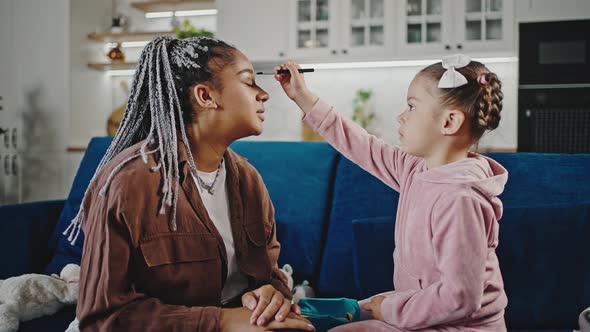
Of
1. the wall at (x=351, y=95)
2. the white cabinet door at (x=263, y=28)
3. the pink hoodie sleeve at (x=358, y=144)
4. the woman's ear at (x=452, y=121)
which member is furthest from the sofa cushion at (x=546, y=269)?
the white cabinet door at (x=263, y=28)

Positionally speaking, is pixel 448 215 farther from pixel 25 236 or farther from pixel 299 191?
pixel 25 236

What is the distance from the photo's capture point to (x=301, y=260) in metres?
1.92

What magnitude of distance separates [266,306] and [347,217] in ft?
2.79

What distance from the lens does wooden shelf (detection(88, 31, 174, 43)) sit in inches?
202

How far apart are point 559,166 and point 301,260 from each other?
86 cm

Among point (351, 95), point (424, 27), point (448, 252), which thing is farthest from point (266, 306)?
point (351, 95)

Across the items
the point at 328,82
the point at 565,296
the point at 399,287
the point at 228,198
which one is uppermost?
the point at 328,82

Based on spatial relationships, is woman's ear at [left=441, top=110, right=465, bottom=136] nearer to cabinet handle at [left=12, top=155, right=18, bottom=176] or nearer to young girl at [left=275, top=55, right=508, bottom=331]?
young girl at [left=275, top=55, right=508, bottom=331]

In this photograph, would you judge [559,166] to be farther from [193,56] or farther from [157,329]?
[157,329]

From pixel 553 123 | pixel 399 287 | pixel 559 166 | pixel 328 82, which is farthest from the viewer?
pixel 328 82

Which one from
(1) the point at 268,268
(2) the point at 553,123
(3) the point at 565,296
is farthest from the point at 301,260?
(2) the point at 553,123

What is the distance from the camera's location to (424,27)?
14.8 ft

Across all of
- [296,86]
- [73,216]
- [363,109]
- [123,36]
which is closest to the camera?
[296,86]

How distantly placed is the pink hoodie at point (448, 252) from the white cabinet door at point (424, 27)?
11.0 feet
